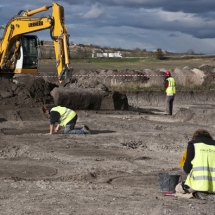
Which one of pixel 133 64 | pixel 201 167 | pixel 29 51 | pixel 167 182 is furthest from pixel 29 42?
pixel 133 64

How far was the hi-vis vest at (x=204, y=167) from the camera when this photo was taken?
8914mm

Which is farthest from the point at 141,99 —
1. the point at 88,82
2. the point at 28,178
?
the point at 28,178

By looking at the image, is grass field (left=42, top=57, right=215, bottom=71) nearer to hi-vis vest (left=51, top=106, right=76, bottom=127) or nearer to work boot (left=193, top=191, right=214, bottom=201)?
hi-vis vest (left=51, top=106, right=76, bottom=127)

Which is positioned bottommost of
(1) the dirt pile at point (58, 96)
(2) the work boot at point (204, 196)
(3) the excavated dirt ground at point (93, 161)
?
(3) the excavated dirt ground at point (93, 161)

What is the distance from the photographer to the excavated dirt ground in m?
8.48

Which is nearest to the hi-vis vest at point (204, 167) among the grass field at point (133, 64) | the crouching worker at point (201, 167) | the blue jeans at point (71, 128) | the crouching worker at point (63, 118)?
the crouching worker at point (201, 167)

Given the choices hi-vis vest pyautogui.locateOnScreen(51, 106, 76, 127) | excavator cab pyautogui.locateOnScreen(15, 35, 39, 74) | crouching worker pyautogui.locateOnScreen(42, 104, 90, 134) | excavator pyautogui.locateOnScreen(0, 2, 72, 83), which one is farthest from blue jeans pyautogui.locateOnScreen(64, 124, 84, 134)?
excavator cab pyautogui.locateOnScreen(15, 35, 39, 74)

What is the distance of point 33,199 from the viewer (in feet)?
29.0

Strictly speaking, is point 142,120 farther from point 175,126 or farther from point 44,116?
point 44,116

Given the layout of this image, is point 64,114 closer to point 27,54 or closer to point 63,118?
point 63,118

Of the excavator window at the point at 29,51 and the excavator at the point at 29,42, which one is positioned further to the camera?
the excavator window at the point at 29,51

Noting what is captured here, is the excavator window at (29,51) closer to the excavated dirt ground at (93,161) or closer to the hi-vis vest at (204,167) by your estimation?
the excavated dirt ground at (93,161)

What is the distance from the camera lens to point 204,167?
8914mm

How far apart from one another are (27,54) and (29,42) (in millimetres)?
589
